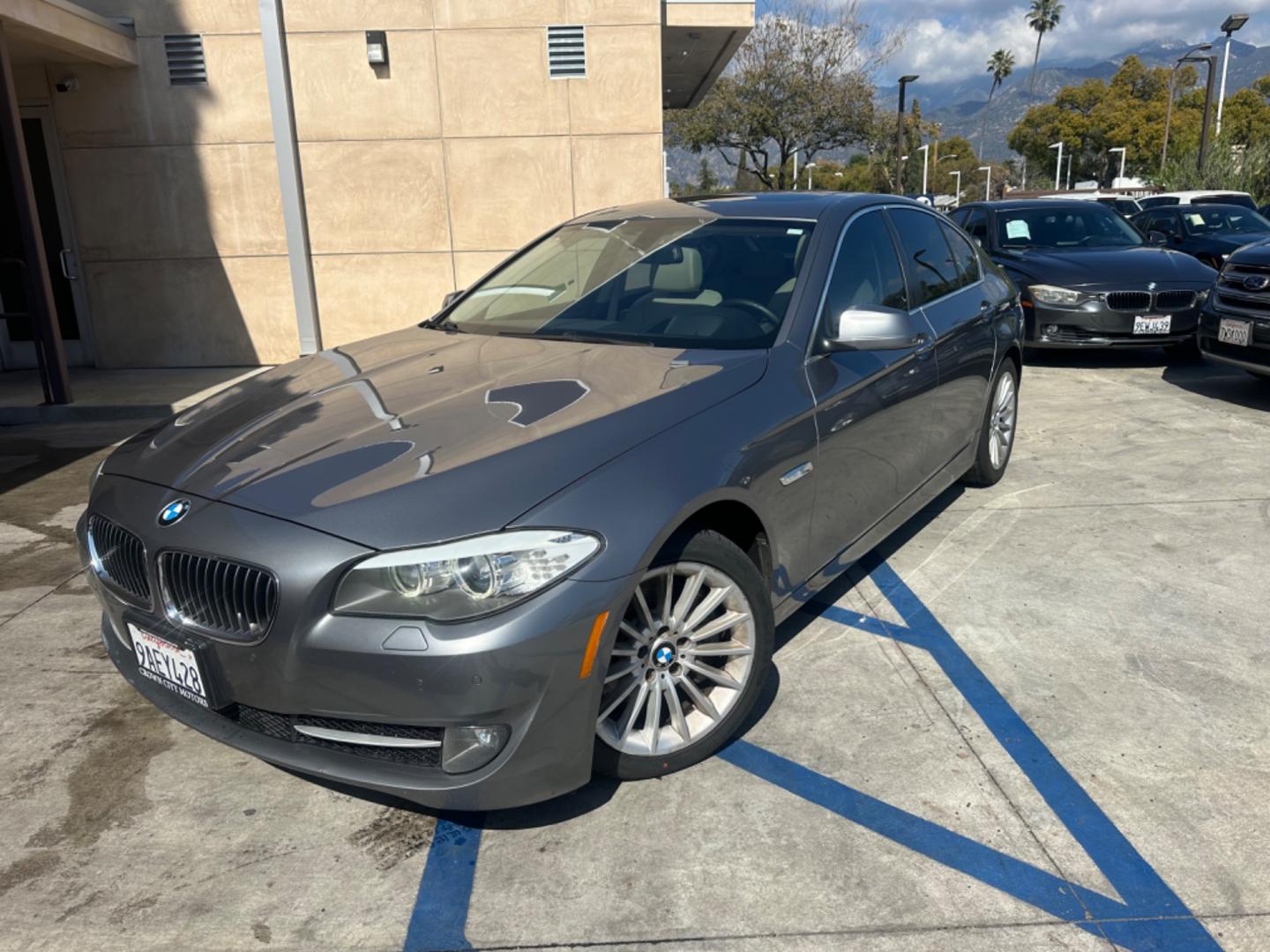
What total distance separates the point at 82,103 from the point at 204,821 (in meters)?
9.62

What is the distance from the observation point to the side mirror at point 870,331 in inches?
135

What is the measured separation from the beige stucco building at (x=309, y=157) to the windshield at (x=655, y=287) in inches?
242

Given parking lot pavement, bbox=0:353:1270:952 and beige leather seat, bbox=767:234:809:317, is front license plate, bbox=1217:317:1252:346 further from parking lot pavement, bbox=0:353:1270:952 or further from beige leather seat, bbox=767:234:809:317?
beige leather seat, bbox=767:234:809:317

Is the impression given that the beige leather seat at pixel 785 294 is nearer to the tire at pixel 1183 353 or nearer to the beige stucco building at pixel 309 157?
the beige stucco building at pixel 309 157

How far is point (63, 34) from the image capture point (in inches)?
334

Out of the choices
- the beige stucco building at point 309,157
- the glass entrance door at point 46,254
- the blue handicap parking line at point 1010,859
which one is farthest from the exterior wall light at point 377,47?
the blue handicap parking line at point 1010,859

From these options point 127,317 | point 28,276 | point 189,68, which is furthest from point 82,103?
point 28,276

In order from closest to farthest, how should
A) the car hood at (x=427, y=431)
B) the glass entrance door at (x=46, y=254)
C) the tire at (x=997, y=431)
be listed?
the car hood at (x=427, y=431) → the tire at (x=997, y=431) → the glass entrance door at (x=46, y=254)

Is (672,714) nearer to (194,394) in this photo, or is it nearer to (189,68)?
(194,394)

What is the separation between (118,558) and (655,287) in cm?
213

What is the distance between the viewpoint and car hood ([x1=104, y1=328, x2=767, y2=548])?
2457mm

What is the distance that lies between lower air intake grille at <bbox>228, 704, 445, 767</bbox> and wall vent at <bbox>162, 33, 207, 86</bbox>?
30.8 feet

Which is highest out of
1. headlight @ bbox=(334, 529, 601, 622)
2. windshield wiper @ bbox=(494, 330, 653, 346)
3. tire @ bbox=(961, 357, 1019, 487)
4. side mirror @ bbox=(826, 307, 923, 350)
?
side mirror @ bbox=(826, 307, 923, 350)

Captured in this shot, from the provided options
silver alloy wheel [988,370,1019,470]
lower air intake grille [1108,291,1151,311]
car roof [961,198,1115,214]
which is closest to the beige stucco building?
car roof [961,198,1115,214]
